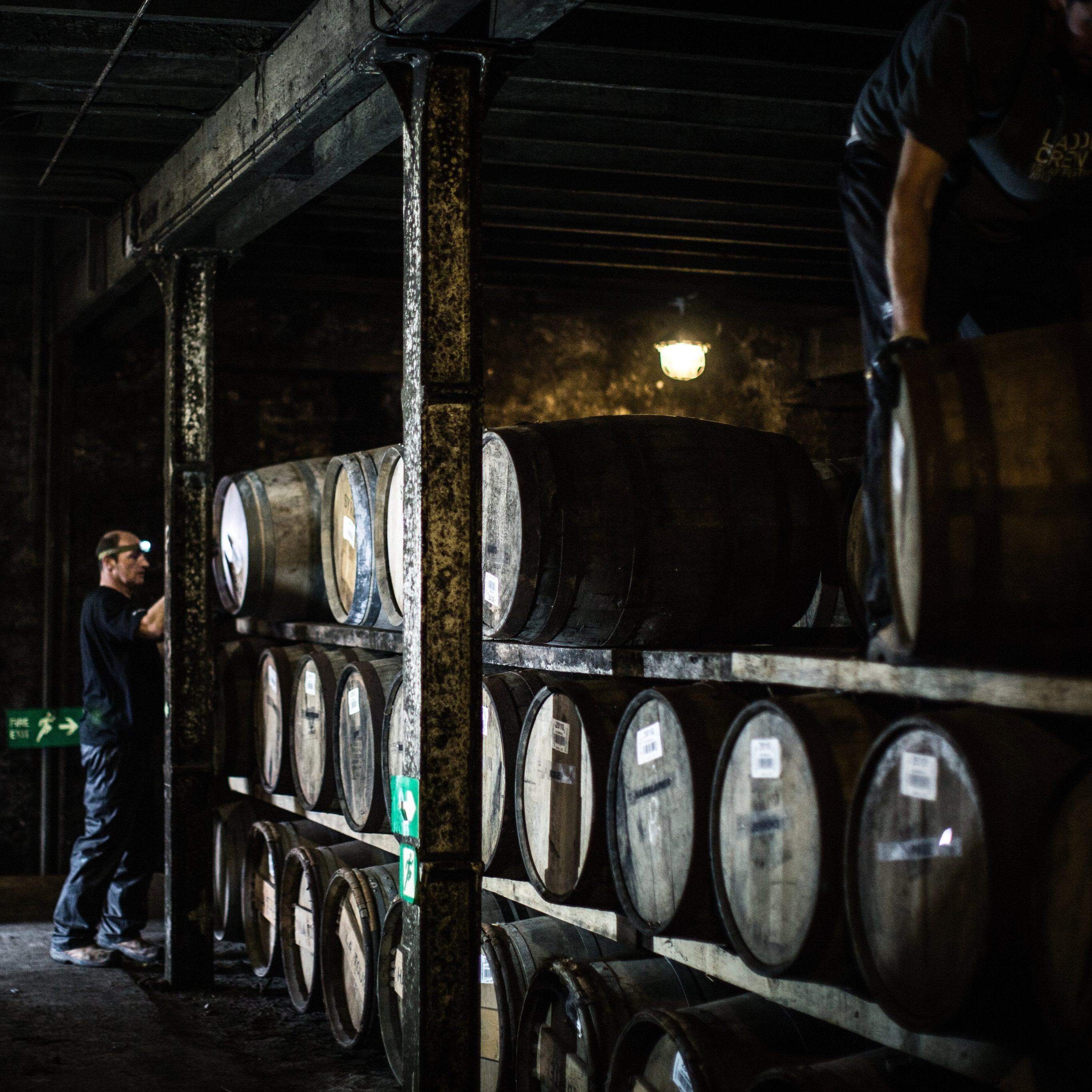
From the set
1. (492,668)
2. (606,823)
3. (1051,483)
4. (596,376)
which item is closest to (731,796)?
(606,823)

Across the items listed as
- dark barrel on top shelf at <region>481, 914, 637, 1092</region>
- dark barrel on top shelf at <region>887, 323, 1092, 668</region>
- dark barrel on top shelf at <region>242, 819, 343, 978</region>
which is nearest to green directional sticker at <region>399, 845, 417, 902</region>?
dark barrel on top shelf at <region>481, 914, 637, 1092</region>

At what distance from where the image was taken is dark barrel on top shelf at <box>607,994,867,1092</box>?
349 centimetres

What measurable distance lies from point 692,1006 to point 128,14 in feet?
12.8


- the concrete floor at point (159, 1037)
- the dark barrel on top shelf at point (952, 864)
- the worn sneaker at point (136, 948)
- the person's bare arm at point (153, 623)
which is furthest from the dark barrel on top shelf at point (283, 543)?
the dark barrel on top shelf at point (952, 864)

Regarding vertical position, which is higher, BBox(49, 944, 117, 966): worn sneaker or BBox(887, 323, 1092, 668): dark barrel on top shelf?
BBox(887, 323, 1092, 668): dark barrel on top shelf

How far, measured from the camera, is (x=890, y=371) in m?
2.88

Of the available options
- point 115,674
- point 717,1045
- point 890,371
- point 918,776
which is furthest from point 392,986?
point 890,371

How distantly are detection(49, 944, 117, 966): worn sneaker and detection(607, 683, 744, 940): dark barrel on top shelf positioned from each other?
13.6ft

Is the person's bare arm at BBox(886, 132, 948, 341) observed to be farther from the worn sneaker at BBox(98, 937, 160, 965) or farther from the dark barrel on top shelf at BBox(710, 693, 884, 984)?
the worn sneaker at BBox(98, 937, 160, 965)

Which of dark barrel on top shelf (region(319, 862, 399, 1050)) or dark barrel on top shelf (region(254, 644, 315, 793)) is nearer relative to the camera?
dark barrel on top shelf (region(319, 862, 399, 1050))

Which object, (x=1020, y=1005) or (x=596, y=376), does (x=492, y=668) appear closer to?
(x=1020, y=1005)

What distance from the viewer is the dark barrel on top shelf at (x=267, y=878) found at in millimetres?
6906

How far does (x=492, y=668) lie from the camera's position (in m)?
5.43

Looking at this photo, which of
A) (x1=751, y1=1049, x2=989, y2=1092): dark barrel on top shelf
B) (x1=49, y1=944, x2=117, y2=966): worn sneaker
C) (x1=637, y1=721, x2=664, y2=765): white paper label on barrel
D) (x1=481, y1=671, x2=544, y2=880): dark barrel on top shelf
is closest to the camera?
(x1=751, y1=1049, x2=989, y2=1092): dark barrel on top shelf
